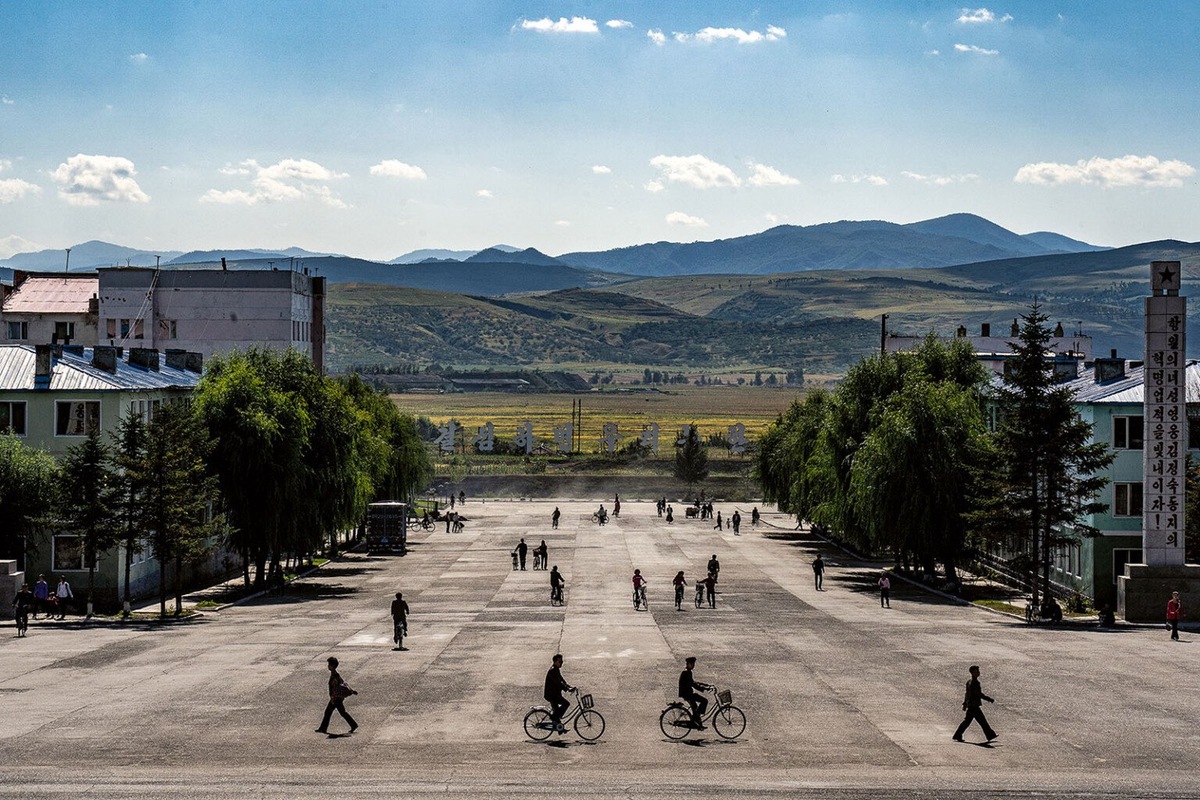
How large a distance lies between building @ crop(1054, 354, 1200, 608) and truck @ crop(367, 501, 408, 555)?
43724 millimetres

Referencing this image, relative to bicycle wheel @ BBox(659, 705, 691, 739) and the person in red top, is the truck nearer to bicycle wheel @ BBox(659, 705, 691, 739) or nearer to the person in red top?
the person in red top

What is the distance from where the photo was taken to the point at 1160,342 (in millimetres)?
58094

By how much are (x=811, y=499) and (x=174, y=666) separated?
55.5m

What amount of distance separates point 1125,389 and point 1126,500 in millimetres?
5518

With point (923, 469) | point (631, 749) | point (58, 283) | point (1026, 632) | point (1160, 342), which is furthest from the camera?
point (58, 283)

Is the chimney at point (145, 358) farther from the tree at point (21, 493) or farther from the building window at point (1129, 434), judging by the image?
the building window at point (1129, 434)

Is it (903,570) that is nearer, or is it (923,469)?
(923,469)

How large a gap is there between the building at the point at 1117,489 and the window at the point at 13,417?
4902cm

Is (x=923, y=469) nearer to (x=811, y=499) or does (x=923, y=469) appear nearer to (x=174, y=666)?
(x=811, y=499)

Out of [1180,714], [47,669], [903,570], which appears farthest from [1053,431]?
[47,669]

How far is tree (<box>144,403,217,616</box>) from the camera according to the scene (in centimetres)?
5784

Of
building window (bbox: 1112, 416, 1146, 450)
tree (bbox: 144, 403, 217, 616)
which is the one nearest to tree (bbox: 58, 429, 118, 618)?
tree (bbox: 144, 403, 217, 616)

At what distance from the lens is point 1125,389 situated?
68.3 meters

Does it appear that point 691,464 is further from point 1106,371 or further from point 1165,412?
point 1165,412
